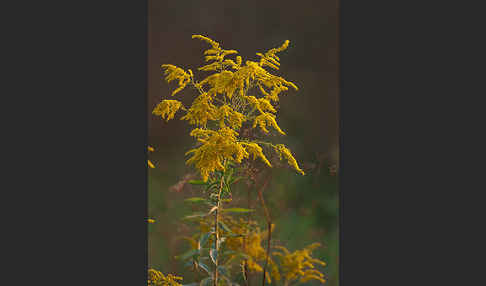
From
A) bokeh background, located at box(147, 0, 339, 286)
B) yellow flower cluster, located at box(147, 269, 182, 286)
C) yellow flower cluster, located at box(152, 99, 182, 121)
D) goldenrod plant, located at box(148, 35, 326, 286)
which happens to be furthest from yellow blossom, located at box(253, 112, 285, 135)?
yellow flower cluster, located at box(147, 269, 182, 286)

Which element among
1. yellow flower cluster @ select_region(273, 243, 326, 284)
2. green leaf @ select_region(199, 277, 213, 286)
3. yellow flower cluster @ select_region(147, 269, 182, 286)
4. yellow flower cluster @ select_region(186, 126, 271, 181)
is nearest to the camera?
yellow flower cluster @ select_region(186, 126, 271, 181)

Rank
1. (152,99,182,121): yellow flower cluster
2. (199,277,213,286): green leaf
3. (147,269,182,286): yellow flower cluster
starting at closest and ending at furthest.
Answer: (152,99,182,121): yellow flower cluster, (199,277,213,286): green leaf, (147,269,182,286): yellow flower cluster

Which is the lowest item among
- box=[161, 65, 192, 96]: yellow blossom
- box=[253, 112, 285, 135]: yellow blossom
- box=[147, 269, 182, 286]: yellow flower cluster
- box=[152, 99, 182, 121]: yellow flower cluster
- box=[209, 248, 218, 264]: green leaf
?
box=[147, 269, 182, 286]: yellow flower cluster

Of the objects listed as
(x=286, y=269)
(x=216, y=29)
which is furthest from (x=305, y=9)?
(x=286, y=269)

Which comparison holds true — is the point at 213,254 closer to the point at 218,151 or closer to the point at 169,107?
the point at 218,151

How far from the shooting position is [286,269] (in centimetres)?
509

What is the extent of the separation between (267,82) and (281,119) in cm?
95

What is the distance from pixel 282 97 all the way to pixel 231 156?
1233mm

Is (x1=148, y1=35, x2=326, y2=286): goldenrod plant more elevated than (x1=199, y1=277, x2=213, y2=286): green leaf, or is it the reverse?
(x1=148, y1=35, x2=326, y2=286): goldenrod plant

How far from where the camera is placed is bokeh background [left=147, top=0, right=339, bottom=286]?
16.0 ft

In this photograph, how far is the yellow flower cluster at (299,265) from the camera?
501cm

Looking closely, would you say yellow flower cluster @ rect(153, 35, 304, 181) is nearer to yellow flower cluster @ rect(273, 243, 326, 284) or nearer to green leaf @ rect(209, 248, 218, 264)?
green leaf @ rect(209, 248, 218, 264)

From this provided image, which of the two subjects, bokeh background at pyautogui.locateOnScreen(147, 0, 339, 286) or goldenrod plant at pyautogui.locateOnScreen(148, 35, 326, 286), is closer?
goldenrod plant at pyautogui.locateOnScreen(148, 35, 326, 286)

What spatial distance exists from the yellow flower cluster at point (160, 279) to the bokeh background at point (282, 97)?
0.26 meters
